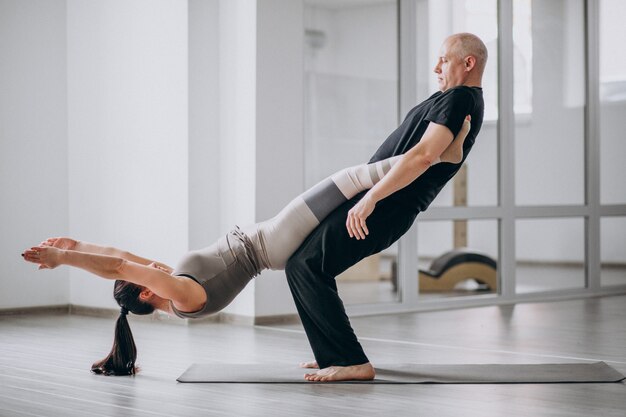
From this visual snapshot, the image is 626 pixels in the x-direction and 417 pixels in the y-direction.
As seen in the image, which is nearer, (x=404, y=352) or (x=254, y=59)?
(x=404, y=352)

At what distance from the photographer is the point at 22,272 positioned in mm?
6051

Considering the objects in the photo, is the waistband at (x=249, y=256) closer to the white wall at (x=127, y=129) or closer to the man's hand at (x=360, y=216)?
the man's hand at (x=360, y=216)

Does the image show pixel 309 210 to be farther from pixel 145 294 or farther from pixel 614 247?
pixel 614 247

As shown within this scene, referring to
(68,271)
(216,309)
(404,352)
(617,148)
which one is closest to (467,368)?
(404,352)

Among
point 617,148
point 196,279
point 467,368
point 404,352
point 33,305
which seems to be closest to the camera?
point 196,279

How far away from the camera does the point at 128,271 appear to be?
3508 millimetres

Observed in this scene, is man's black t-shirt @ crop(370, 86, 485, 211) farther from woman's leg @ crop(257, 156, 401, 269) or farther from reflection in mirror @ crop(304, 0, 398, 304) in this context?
reflection in mirror @ crop(304, 0, 398, 304)

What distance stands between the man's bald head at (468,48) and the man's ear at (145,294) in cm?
150

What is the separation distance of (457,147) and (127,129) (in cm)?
289

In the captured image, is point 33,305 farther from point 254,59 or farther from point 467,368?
point 467,368

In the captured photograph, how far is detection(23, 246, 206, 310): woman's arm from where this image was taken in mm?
3396

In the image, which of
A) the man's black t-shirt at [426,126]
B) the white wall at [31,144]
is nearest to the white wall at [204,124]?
the white wall at [31,144]

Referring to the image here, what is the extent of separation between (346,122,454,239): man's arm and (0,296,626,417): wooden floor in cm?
65

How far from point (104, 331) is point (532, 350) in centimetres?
230
